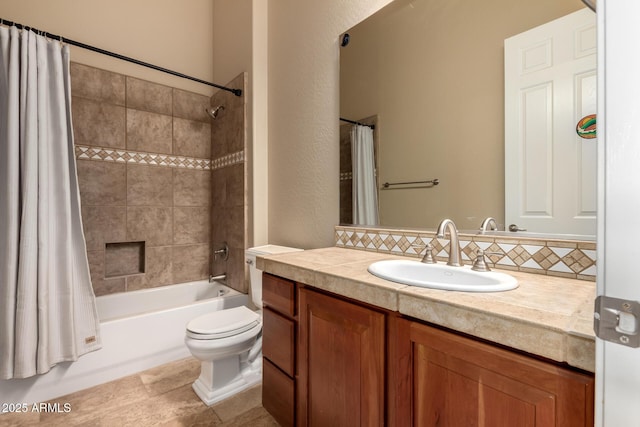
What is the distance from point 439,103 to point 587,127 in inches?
21.4

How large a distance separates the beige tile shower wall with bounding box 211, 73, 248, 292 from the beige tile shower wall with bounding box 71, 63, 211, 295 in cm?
14

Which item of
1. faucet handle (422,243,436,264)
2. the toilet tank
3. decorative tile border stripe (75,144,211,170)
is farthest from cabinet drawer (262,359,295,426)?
decorative tile border stripe (75,144,211,170)

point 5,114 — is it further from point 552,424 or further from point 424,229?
point 552,424

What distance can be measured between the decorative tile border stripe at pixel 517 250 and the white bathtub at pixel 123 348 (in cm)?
149

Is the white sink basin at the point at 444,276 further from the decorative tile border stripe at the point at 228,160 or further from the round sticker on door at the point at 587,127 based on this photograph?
the decorative tile border stripe at the point at 228,160

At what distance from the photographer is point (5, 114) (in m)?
1.68

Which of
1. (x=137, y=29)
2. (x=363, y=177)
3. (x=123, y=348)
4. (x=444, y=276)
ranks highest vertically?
(x=137, y=29)

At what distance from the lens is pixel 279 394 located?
1.34 m

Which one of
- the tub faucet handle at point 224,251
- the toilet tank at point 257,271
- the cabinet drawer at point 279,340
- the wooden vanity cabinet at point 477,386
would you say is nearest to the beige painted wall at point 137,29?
the tub faucet handle at point 224,251

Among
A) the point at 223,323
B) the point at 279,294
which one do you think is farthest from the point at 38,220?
the point at 279,294

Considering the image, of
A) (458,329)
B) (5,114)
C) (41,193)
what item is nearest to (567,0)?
(458,329)

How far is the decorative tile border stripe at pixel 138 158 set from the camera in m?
2.32

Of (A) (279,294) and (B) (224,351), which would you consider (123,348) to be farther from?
(A) (279,294)

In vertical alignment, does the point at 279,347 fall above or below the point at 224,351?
above
